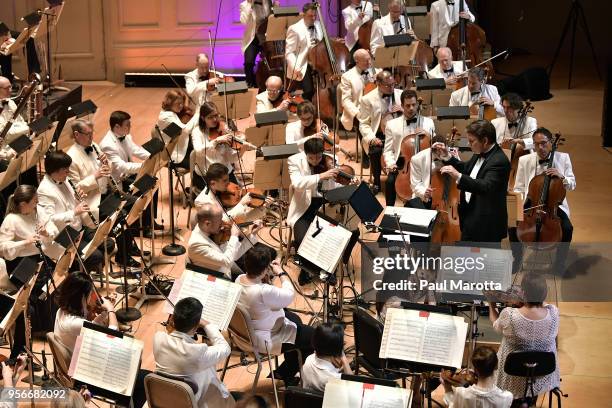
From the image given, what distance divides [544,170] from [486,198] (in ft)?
2.62

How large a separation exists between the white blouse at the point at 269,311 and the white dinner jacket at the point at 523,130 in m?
3.45

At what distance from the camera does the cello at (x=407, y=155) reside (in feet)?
27.6

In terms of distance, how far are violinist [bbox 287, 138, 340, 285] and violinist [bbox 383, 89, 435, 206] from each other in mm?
1078

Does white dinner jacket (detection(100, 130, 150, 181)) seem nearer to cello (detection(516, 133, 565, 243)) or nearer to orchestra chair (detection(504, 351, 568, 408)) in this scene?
cello (detection(516, 133, 565, 243))

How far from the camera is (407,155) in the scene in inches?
332

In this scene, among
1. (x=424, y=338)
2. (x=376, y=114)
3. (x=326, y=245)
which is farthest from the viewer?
(x=376, y=114)

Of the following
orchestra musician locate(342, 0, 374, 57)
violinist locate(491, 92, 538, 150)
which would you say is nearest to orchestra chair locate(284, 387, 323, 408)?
violinist locate(491, 92, 538, 150)

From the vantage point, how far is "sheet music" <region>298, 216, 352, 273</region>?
639 centimetres

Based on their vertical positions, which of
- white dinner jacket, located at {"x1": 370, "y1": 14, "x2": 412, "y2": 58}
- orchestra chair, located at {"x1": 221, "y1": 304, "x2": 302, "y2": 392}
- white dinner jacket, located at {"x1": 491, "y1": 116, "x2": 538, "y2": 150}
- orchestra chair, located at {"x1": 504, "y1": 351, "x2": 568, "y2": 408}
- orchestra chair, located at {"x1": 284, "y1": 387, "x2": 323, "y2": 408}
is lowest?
orchestra chair, located at {"x1": 221, "y1": 304, "x2": 302, "y2": 392}

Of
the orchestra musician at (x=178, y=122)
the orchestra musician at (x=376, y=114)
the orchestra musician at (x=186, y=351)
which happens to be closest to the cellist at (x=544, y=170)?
the orchestra musician at (x=376, y=114)

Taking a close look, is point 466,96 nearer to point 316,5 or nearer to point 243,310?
point 316,5

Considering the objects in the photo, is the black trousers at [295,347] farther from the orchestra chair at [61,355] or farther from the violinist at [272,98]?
the violinist at [272,98]

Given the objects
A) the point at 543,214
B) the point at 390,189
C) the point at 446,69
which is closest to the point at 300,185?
the point at 390,189

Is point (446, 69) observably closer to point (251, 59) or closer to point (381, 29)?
point (381, 29)
